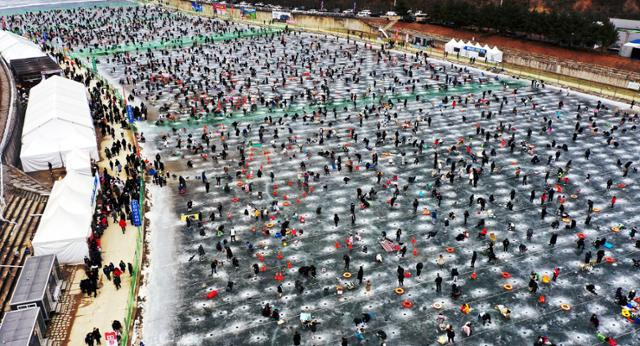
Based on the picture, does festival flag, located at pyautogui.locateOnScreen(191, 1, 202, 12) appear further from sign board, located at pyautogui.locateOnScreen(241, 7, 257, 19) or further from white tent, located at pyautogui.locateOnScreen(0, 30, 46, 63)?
white tent, located at pyautogui.locateOnScreen(0, 30, 46, 63)

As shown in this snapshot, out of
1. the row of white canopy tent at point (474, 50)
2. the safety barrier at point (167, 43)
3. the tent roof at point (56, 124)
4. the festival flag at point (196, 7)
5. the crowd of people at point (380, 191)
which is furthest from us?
the festival flag at point (196, 7)

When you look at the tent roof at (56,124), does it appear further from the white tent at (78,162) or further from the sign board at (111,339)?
the sign board at (111,339)

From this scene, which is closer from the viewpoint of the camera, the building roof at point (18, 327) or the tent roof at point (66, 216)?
the building roof at point (18, 327)

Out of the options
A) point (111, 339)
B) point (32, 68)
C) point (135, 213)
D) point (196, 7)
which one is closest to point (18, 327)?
point (111, 339)

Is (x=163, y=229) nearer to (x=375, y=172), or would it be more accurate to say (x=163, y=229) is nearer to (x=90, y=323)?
(x=90, y=323)

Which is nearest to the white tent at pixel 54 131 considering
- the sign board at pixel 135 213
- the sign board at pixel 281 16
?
the sign board at pixel 135 213

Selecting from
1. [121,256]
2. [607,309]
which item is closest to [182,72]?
[121,256]

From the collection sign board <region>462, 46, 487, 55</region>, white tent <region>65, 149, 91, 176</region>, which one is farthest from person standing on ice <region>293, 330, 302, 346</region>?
sign board <region>462, 46, 487, 55</region>
